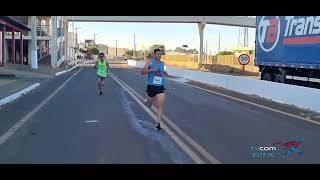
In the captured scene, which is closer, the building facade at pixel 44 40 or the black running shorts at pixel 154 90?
the black running shorts at pixel 154 90

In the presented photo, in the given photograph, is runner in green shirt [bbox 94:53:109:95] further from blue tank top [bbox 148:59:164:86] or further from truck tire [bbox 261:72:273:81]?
blue tank top [bbox 148:59:164:86]

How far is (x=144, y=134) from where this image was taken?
1127cm

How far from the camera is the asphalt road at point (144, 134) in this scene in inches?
346

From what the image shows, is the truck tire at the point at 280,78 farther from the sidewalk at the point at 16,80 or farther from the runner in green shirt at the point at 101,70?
the sidewalk at the point at 16,80

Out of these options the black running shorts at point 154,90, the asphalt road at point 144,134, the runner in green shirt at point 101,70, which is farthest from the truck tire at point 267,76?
the black running shorts at point 154,90

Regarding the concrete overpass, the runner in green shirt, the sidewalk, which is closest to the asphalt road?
the runner in green shirt

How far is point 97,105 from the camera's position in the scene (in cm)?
1764

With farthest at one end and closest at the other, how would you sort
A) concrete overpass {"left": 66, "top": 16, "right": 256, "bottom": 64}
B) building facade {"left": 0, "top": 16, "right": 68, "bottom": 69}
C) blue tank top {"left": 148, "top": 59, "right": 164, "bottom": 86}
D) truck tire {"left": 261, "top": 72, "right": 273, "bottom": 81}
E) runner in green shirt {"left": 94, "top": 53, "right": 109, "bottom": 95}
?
concrete overpass {"left": 66, "top": 16, "right": 256, "bottom": 64}, building facade {"left": 0, "top": 16, "right": 68, "bottom": 69}, truck tire {"left": 261, "top": 72, "right": 273, "bottom": 81}, runner in green shirt {"left": 94, "top": 53, "right": 109, "bottom": 95}, blue tank top {"left": 148, "top": 59, "right": 164, "bottom": 86}

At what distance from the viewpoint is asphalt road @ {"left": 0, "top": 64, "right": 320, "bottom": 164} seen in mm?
8797

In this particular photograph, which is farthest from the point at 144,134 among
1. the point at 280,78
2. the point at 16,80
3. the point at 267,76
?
the point at 16,80

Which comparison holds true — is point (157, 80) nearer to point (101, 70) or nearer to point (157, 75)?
point (157, 75)

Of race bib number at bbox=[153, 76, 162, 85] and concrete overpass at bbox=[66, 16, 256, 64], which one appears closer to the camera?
race bib number at bbox=[153, 76, 162, 85]
